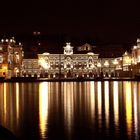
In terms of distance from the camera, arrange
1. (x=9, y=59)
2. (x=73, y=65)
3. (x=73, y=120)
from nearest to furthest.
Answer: (x=73, y=120) < (x=9, y=59) < (x=73, y=65)

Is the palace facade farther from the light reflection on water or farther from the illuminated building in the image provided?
the light reflection on water

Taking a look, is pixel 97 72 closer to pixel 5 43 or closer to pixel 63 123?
pixel 5 43

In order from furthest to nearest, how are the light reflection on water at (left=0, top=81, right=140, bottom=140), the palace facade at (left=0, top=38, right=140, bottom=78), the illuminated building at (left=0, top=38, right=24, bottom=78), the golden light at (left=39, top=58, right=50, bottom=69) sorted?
Answer: the golden light at (left=39, top=58, right=50, bottom=69) < the palace facade at (left=0, top=38, right=140, bottom=78) < the illuminated building at (left=0, top=38, right=24, bottom=78) < the light reflection on water at (left=0, top=81, right=140, bottom=140)

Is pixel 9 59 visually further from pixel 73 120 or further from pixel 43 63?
pixel 73 120

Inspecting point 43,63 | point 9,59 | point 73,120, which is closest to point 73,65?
point 43,63

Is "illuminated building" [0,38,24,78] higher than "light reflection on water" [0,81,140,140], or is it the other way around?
"illuminated building" [0,38,24,78]

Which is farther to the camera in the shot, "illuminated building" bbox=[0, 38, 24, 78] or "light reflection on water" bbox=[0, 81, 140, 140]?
"illuminated building" bbox=[0, 38, 24, 78]

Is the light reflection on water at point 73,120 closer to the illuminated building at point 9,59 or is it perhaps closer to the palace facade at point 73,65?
the illuminated building at point 9,59

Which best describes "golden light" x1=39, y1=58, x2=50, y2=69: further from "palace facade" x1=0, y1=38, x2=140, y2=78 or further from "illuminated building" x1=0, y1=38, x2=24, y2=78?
"illuminated building" x1=0, y1=38, x2=24, y2=78

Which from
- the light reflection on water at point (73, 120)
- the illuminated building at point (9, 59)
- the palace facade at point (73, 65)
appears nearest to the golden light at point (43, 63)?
the palace facade at point (73, 65)

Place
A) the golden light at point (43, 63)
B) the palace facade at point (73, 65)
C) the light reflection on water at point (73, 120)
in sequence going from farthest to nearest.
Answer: the golden light at point (43, 63)
the palace facade at point (73, 65)
the light reflection on water at point (73, 120)

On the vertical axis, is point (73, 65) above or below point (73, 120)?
above

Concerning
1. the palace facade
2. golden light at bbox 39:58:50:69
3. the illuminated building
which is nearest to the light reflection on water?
the illuminated building

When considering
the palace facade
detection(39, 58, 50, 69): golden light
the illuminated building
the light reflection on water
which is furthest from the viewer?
detection(39, 58, 50, 69): golden light
